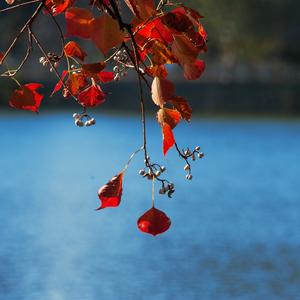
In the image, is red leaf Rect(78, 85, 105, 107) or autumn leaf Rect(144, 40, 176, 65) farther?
red leaf Rect(78, 85, 105, 107)

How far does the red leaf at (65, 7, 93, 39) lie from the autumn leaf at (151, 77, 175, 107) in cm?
12

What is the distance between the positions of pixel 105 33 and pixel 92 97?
286 mm

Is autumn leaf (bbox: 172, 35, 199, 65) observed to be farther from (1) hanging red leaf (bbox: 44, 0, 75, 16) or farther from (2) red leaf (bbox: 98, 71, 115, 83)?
(2) red leaf (bbox: 98, 71, 115, 83)

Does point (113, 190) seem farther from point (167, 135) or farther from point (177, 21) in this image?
point (177, 21)

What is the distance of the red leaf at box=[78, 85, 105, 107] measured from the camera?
1.46m

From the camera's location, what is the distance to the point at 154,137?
16.1 m

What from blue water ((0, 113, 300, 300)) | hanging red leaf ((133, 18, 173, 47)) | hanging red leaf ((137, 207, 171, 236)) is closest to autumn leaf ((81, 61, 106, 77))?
hanging red leaf ((133, 18, 173, 47))

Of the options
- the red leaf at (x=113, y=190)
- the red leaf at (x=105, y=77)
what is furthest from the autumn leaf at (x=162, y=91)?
the red leaf at (x=105, y=77)

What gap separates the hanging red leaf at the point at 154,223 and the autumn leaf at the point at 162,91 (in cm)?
16

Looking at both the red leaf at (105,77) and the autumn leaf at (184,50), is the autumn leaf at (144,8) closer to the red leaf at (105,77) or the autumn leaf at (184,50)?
the autumn leaf at (184,50)

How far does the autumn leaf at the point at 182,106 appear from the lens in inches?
52.3

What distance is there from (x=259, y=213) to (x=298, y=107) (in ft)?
57.0

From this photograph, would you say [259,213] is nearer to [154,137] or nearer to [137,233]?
[137,233]

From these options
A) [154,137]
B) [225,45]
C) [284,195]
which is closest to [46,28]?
[225,45]
